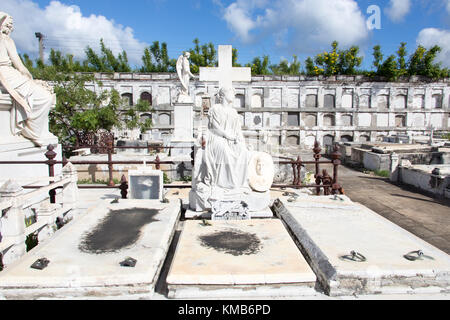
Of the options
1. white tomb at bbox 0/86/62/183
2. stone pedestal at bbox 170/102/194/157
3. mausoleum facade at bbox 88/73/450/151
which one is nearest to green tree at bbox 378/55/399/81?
mausoleum facade at bbox 88/73/450/151

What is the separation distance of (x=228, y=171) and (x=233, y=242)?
1579 mm

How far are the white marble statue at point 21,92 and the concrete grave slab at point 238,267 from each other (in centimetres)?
423

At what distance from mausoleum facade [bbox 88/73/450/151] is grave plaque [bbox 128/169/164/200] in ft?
81.5

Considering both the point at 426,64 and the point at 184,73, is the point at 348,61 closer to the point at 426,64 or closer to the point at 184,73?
the point at 426,64

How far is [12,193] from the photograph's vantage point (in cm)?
380

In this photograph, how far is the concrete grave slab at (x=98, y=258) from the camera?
9.79 ft

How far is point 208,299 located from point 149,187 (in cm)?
345

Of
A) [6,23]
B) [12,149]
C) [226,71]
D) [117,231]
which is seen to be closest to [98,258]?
[117,231]

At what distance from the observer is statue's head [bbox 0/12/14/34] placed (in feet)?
18.9

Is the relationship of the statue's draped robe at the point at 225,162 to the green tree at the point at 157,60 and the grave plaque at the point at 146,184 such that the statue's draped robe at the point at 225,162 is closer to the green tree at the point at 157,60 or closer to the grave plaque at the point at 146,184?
the grave plaque at the point at 146,184

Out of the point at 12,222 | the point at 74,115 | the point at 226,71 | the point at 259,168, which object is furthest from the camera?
the point at 74,115

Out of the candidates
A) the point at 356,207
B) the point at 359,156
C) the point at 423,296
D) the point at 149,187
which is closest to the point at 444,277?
the point at 423,296

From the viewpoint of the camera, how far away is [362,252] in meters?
3.60

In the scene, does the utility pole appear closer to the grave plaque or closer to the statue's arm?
the statue's arm
